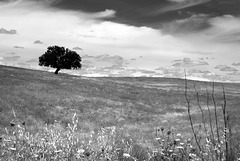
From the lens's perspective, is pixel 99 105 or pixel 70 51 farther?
pixel 70 51

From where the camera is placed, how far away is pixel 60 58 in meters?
76.6

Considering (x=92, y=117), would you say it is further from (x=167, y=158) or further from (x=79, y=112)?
(x=167, y=158)

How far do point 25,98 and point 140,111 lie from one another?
1285cm

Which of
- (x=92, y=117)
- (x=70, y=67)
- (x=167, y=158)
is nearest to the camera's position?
(x=167, y=158)

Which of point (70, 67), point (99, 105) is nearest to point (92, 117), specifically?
point (99, 105)

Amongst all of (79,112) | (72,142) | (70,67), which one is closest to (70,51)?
(70,67)

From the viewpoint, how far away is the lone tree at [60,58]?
76312 millimetres

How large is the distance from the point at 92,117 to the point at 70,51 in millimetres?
52803

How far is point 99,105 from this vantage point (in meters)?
34.4

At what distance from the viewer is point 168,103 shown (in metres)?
44.7

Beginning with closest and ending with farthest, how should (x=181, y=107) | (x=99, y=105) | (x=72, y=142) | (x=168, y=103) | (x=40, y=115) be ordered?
(x=72, y=142) → (x=40, y=115) → (x=99, y=105) → (x=181, y=107) → (x=168, y=103)

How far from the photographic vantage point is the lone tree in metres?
76.3

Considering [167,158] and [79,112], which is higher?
[167,158]

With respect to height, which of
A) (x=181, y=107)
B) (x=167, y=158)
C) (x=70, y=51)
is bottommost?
(x=181, y=107)
